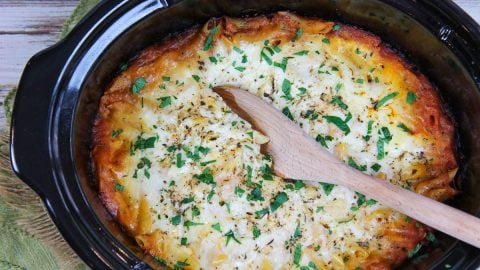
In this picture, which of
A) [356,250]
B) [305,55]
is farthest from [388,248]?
[305,55]

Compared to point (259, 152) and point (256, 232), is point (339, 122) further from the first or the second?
point (256, 232)

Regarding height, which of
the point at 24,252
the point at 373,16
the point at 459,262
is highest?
the point at 373,16

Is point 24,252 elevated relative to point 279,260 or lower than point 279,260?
lower

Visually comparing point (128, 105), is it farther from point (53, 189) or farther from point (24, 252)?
point (24, 252)

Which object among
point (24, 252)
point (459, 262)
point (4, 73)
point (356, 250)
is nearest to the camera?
point (459, 262)

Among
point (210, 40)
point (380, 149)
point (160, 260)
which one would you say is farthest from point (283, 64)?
point (160, 260)

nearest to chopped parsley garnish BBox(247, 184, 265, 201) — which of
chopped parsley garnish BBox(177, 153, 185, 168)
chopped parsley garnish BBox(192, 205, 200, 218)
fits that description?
chopped parsley garnish BBox(192, 205, 200, 218)

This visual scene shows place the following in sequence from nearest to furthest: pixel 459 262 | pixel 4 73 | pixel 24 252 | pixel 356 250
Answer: pixel 459 262, pixel 356 250, pixel 24 252, pixel 4 73

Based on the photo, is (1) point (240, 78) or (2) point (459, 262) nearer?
(2) point (459, 262)
